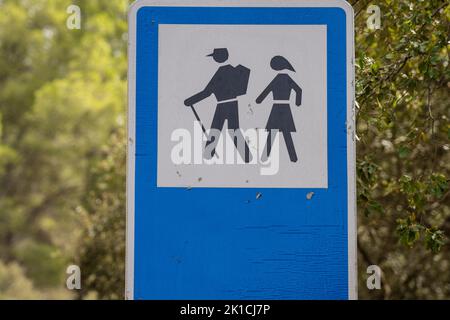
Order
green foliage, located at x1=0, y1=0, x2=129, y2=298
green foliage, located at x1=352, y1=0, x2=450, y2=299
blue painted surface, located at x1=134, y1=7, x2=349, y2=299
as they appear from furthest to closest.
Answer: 1. green foliage, located at x1=0, y1=0, x2=129, y2=298
2. green foliage, located at x1=352, y1=0, x2=450, y2=299
3. blue painted surface, located at x1=134, y1=7, x2=349, y2=299

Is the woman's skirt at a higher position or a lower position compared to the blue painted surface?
higher

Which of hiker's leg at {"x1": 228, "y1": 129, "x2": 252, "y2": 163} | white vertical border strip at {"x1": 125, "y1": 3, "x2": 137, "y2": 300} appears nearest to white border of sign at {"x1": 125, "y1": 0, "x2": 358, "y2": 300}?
white vertical border strip at {"x1": 125, "y1": 3, "x2": 137, "y2": 300}

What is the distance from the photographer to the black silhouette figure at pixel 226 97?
2.16 meters

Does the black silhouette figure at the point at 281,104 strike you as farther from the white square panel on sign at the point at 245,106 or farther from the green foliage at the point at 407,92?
the green foliage at the point at 407,92

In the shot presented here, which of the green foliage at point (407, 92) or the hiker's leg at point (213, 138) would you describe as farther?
the green foliage at point (407, 92)

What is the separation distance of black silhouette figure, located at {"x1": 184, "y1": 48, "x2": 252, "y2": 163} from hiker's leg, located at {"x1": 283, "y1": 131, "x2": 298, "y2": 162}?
0.37 feet

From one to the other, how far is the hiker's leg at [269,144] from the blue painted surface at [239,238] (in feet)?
0.32

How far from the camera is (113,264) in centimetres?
905

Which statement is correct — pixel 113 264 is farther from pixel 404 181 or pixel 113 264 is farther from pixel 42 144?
pixel 42 144

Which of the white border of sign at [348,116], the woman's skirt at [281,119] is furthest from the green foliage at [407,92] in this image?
the woman's skirt at [281,119]

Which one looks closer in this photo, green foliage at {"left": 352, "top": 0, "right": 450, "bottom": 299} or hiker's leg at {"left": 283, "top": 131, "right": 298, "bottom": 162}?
hiker's leg at {"left": 283, "top": 131, "right": 298, "bottom": 162}

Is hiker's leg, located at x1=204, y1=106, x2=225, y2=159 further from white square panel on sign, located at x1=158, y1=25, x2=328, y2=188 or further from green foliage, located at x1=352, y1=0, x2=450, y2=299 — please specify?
green foliage, located at x1=352, y1=0, x2=450, y2=299

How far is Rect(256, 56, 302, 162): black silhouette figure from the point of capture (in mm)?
2166
